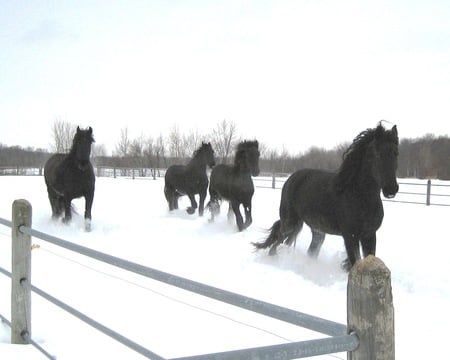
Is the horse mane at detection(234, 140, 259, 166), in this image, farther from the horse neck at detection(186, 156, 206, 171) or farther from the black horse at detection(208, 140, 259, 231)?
the horse neck at detection(186, 156, 206, 171)

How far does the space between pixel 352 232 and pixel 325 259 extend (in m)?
1.68

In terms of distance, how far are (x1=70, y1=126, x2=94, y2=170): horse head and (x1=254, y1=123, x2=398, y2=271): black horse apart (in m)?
5.36

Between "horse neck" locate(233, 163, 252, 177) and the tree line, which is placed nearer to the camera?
"horse neck" locate(233, 163, 252, 177)

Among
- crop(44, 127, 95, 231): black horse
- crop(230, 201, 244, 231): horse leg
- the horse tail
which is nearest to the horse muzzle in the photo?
the horse tail

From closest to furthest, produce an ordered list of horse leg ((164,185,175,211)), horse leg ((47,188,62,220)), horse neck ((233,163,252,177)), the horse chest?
the horse chest
horse neck ((233,163,252,177))
horse leg ((47,188,62,220))
horse leg ((164,185,175,211))

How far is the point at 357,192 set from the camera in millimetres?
5199

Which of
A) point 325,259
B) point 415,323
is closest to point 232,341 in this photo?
point 415,323

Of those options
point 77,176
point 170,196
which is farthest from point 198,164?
point 77,176

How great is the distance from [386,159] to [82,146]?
270 inches

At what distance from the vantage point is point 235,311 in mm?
4320

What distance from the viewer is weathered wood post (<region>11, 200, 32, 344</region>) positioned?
3406 mm

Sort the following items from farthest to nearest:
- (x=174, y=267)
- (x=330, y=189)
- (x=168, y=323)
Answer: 1. (x=174, y=267)
2. (x=330, y=189)
3. (x=168, y=323)

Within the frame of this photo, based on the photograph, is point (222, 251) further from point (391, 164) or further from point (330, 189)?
point (391, 164)

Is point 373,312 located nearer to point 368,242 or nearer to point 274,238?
point 368,242
